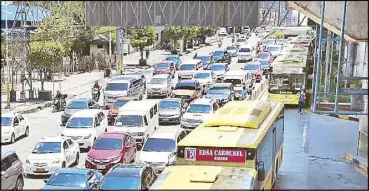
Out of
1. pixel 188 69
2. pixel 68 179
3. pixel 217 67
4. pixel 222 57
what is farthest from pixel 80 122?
pixel 222 57

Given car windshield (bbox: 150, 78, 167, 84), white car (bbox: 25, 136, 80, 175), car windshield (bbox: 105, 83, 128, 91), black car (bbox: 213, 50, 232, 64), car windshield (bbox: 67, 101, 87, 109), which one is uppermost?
black car (bbox: 213, 50, 232, 64)

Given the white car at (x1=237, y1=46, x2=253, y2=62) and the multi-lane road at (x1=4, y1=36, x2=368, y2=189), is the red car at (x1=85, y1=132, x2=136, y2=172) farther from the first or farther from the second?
the white car at (x1=237, y1=46, x2=253, y2=62)

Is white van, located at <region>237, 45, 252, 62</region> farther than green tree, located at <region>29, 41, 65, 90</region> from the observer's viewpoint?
Yes

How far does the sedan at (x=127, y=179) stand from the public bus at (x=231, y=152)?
72.7 inches

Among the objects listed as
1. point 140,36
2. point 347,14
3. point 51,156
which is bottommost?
point 51,156

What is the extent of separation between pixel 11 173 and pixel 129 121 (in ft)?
24.9

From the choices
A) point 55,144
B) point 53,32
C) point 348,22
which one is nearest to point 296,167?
point 348,22

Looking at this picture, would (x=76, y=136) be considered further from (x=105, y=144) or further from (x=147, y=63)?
(x=147, y=63)

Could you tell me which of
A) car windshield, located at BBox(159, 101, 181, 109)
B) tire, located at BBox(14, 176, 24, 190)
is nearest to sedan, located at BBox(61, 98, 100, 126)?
car windshield, located at BBox(159, 101, 181, 109)

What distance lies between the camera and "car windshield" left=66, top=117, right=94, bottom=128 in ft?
70.8

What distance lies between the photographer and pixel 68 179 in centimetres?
1426

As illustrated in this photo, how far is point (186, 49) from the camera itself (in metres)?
66.2

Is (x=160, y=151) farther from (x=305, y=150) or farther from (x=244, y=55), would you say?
(x=244, y=55)

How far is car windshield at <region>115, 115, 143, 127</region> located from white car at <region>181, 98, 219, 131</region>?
283 centimetres
